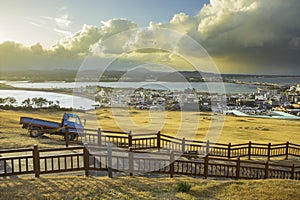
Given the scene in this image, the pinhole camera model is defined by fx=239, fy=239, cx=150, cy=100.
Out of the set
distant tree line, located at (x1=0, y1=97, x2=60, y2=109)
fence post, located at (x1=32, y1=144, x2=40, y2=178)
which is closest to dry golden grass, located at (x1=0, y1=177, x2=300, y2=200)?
fence post, located at (x1=32, y1=144, x2=40, y2=178)

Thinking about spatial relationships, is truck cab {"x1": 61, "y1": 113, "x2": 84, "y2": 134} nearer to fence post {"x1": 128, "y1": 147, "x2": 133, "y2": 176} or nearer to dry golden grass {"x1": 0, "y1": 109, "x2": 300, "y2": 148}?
dry golden grass {"x1": 0, "y1": 109, "x2": 300, "y2": 148}

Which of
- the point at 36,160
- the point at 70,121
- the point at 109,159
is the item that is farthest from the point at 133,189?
the point at 70,121

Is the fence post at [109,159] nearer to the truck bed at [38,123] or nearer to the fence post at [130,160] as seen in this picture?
the fence post at [130,160]

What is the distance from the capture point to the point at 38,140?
13641 millimetres

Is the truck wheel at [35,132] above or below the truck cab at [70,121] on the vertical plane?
below

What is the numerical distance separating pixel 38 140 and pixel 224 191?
1066 cm

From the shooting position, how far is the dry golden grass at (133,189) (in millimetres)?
6723

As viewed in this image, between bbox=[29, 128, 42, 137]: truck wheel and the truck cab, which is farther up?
the truck cab

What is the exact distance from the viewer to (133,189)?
7.30m

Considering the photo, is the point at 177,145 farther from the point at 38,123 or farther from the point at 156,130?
the point at 156,130

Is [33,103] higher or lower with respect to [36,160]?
lower

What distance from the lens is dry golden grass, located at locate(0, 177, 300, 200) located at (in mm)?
6723

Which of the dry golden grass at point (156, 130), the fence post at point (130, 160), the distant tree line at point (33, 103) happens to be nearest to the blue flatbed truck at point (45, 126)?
the dry golden grass at point (156, 130)

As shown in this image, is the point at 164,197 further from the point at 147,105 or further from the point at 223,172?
the point at 147,105
